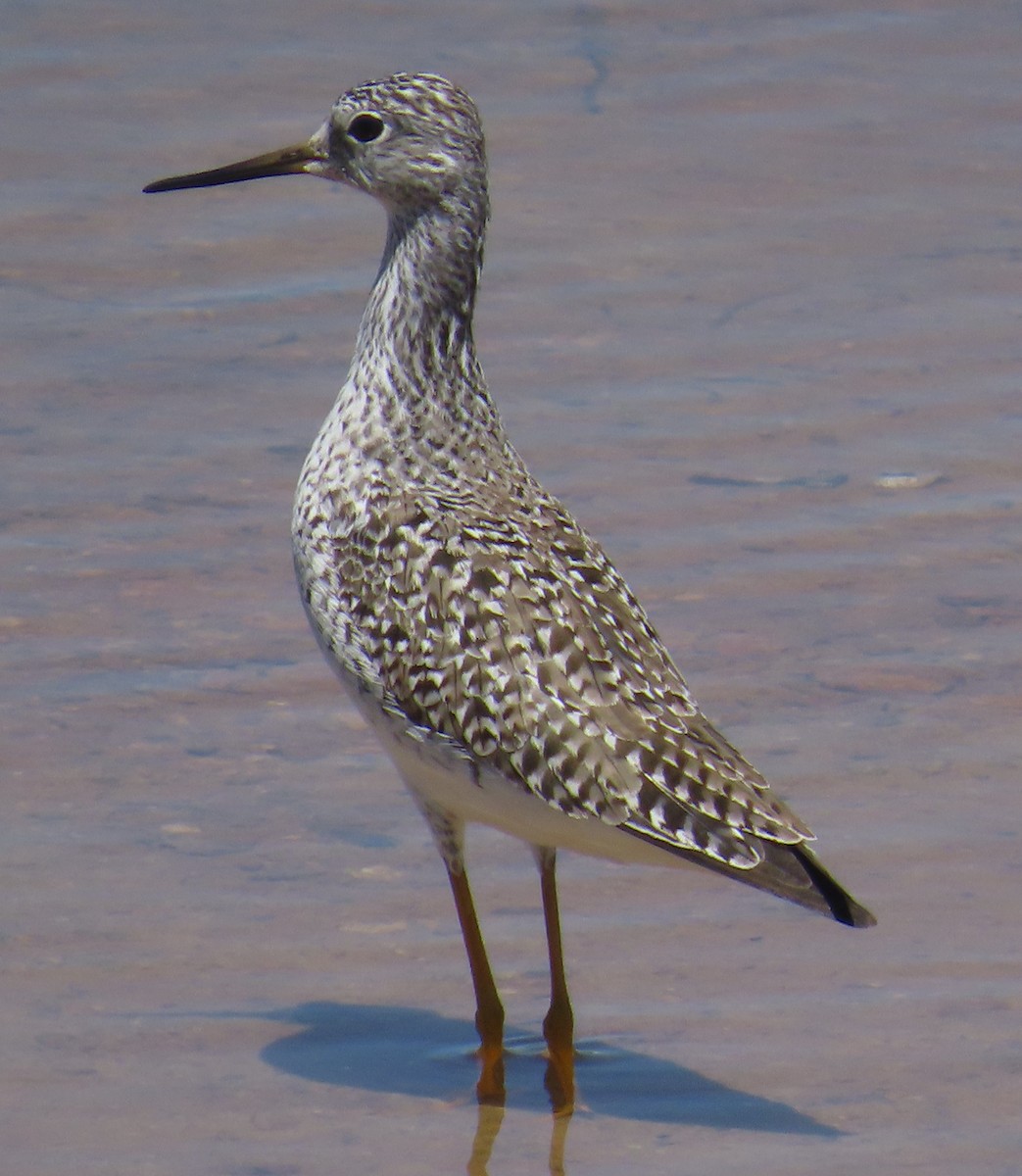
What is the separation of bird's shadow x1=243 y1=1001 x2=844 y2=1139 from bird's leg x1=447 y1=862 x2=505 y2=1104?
4 cm

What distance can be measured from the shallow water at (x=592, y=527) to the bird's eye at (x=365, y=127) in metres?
1.96

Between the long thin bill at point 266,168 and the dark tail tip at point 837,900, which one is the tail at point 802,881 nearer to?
the dark tail tip at point 837,900

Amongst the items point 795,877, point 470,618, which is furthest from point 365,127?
point 795,877

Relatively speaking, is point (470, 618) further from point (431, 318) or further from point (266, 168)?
point (266, 168)

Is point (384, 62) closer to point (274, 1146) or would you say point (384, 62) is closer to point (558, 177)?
point (558, 177)

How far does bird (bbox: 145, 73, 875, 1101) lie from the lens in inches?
240

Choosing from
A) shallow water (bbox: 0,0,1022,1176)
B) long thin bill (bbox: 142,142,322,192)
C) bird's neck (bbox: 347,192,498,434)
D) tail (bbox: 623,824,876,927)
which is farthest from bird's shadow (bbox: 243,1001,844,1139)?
long thin bill (bbox: 142,142,322,192)

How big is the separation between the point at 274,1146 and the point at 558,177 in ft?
23.1

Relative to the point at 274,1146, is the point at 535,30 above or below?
above

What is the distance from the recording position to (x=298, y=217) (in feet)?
38.9

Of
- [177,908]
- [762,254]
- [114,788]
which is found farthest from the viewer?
[762,254]

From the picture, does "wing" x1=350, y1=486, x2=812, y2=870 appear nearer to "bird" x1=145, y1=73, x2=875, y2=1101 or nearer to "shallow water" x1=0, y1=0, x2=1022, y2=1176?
"bird" x1=145, y1=73, x2=875, y2=1101

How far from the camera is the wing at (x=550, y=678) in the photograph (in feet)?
19.9

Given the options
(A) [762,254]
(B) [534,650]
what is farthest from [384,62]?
(B) [534,650]
